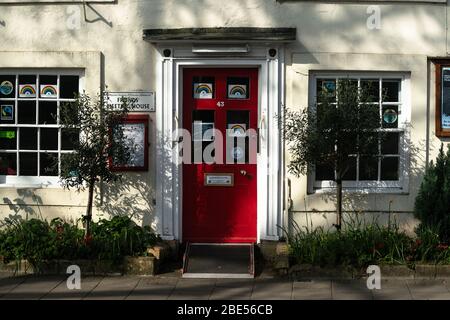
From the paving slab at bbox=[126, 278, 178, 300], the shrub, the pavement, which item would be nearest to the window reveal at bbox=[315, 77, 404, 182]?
the shrub

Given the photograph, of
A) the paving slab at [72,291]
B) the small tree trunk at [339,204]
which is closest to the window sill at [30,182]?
the paving slab at [72,291]

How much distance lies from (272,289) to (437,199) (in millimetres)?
2488

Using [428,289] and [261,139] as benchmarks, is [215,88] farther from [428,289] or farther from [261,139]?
[428,289]

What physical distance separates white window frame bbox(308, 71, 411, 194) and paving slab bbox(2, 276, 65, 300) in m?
3.45

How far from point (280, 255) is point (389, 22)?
3.36 m

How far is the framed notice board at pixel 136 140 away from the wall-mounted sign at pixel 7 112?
164cm

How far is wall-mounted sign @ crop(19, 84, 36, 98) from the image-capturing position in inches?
375

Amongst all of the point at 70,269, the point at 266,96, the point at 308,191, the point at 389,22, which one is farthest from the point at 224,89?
the point at 70,269

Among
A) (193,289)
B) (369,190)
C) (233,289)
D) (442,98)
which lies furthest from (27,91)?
(442,98)

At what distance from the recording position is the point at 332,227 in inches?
362

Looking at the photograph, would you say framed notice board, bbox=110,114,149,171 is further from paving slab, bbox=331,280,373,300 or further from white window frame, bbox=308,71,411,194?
paving slab, bbox=331,280,373,300

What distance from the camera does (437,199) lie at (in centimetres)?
882

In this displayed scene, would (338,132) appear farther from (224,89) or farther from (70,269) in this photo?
(70,269)

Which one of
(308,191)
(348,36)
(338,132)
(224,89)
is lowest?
(308,191)
